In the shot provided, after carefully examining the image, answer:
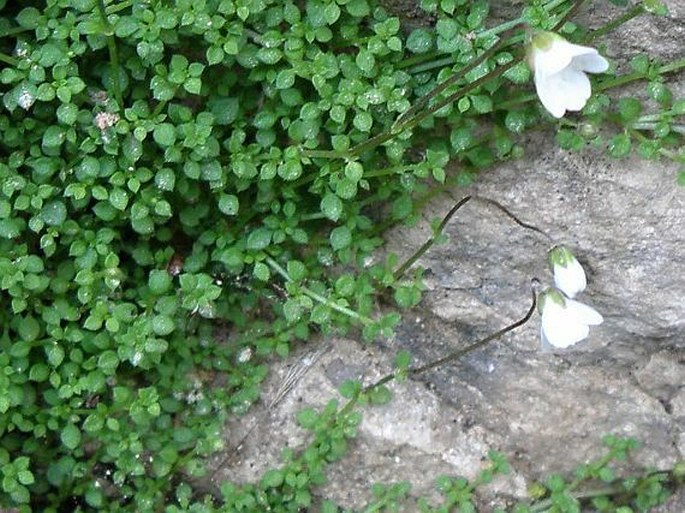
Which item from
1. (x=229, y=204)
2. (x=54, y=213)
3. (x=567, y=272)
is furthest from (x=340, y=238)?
(x=54, y=213)

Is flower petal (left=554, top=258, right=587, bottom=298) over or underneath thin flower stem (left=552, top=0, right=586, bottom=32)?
underneath

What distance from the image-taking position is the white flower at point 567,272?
231cm

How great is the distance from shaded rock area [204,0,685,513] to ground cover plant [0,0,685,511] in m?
0.11

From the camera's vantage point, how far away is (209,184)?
2.53 metres

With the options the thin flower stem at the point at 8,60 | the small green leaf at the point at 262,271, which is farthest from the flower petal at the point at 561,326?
the thin flower stem at the point at 8,60

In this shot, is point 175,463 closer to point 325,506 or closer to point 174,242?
point 325,506

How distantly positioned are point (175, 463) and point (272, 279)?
21.5 inches

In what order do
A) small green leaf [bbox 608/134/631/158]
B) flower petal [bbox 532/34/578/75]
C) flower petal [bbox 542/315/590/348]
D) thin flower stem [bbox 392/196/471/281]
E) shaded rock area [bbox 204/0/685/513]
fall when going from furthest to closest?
shaded rock area [bbox 204/0/685/513], thin flower stem [bbox 392/196/471/281], small green leaf [bbox 608/134/631/158], flower petal [bbox 542/315/590/348], flower petal [bbox 532/34/578/75]

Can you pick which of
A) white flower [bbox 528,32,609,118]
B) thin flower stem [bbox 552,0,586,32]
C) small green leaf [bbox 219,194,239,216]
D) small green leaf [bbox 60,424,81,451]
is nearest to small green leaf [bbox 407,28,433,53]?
thin flower stem [bbox 552,0,586,32]

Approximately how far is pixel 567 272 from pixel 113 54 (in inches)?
44.7

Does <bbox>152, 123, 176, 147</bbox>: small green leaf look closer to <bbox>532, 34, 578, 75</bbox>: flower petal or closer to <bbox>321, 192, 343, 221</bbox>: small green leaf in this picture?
<bbox>321, 192, 343, 221</bbox>: small green leaf

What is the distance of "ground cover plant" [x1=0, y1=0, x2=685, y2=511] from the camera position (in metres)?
2.32

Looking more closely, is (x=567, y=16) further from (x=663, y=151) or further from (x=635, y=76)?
(x=663, y=151)

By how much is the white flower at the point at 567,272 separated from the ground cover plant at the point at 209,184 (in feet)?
0.87
